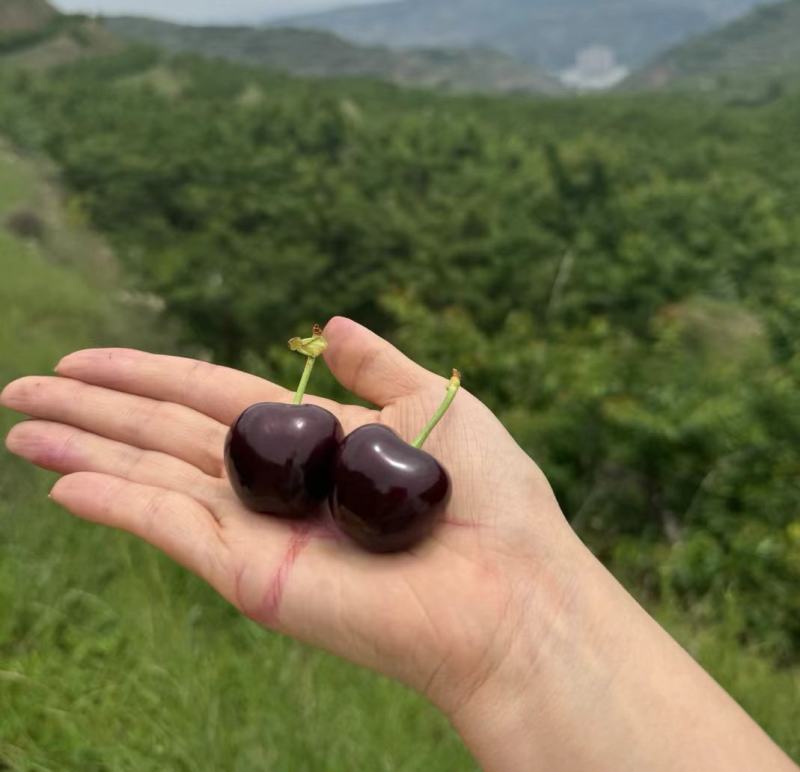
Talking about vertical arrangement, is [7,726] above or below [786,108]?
below

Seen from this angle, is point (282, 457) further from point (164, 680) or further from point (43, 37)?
point (43, 37)

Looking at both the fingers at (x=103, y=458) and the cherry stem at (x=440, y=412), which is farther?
the fingers at (x=103, y=458)

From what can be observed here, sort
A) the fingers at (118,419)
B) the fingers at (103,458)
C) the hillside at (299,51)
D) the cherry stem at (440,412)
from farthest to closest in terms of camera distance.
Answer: the hillside at (299,51)
the fingers at (118,419)
the fingers at (103,458)
the cherry stem at (440,412)

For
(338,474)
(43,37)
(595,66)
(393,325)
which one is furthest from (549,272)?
(595,66)

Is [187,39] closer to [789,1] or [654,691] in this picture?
[789,1]

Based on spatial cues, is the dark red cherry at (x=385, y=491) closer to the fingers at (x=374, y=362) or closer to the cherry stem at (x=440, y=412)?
the cherry stem at (x=440, y=412)

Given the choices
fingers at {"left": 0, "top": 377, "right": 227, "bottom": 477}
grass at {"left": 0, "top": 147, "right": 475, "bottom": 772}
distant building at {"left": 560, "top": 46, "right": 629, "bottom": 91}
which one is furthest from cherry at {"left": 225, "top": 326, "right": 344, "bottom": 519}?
distant building at {"left": 560, "top": 46, "right": 629, "bottom": 91}

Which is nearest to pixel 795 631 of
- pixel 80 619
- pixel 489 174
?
pixel 80 619

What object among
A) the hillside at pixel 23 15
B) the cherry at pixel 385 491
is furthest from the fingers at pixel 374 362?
the hillside at pixel 23 15
